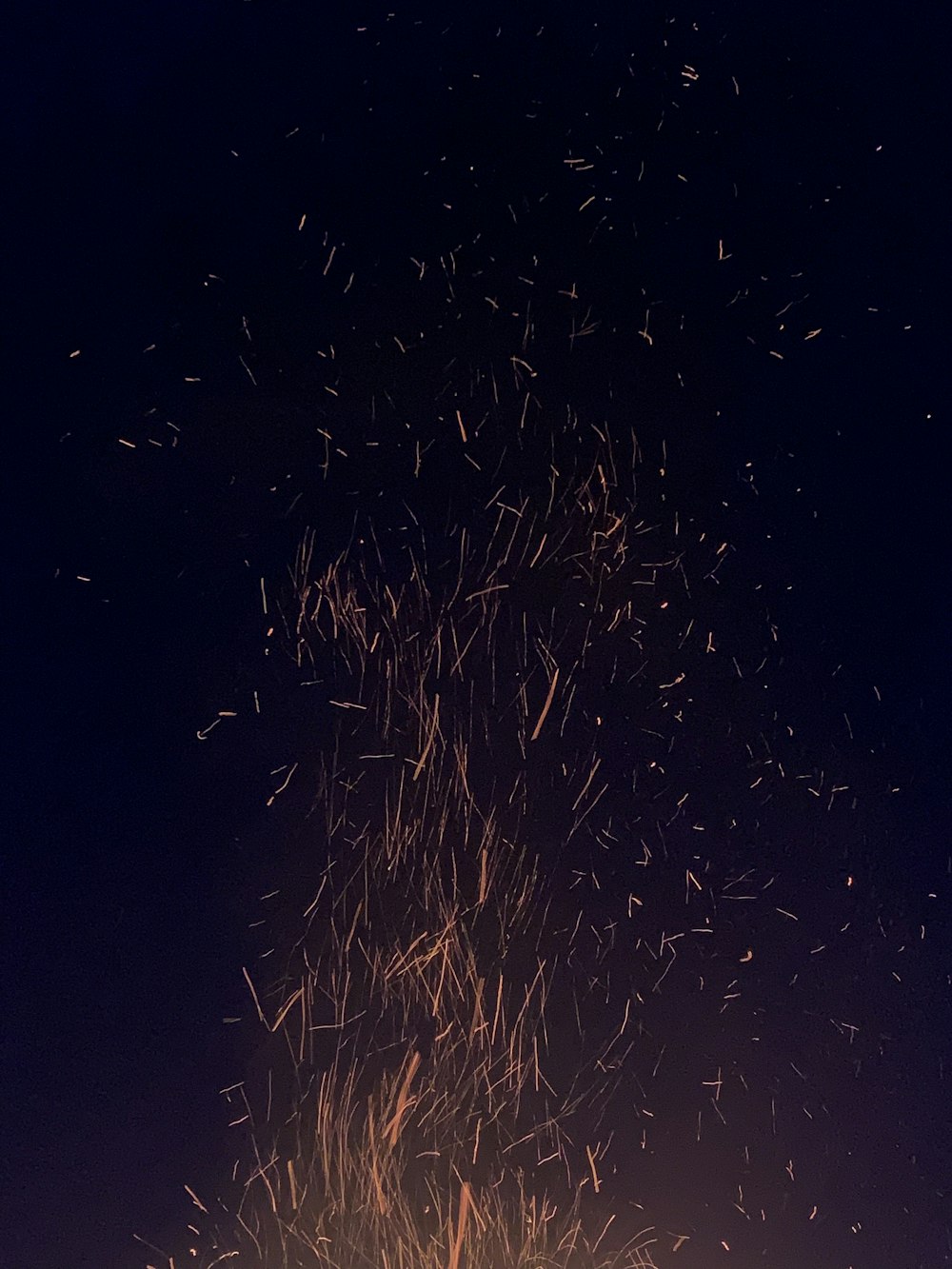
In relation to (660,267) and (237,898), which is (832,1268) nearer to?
(237,898)

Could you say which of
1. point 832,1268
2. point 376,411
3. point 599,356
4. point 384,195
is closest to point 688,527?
point 599,356

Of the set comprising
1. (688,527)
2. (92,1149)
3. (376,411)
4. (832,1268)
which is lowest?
(832,1268)

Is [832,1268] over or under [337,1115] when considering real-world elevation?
under

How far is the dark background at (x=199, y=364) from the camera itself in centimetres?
105

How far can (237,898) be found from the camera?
1.06m

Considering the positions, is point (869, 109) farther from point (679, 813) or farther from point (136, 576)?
point (136, 576)

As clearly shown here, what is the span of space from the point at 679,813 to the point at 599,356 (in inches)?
16.9

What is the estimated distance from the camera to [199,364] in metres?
1.05

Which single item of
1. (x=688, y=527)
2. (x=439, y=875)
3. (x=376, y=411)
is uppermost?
(x=376, y=411)

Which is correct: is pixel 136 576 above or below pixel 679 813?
above

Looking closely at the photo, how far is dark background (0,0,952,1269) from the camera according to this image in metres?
1.05

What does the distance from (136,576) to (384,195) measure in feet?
1.35

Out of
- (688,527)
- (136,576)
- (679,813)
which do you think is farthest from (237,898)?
(688,527)

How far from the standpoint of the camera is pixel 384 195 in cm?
106
